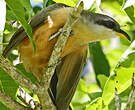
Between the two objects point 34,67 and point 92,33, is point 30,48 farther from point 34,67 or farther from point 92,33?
point 92,33

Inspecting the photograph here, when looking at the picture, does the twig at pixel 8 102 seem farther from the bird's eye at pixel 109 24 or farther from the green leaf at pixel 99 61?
the green leaf at pixel 99 61

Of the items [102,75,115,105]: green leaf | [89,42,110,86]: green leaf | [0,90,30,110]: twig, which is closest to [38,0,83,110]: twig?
[0,90,30,110]: twig

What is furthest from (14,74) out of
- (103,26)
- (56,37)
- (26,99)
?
(103,26)

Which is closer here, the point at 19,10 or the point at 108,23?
the point at 19,10

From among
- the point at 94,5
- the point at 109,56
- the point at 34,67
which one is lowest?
the point at 109,56

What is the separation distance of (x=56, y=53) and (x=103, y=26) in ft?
3.55

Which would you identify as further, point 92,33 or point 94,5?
point 92,33

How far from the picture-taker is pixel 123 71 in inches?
121

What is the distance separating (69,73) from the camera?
4273 mm

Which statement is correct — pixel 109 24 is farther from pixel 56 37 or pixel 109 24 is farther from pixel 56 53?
pixel 56 53

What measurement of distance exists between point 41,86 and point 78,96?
1.72m

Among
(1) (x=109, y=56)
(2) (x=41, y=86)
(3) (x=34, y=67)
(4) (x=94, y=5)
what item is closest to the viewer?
(2) (x=41, y=86)

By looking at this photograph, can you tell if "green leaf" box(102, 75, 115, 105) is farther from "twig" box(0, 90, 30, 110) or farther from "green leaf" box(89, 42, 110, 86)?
"green leaf" box(89, 42, 110, 86)

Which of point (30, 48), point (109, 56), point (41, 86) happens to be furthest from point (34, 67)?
point (109, 56)
